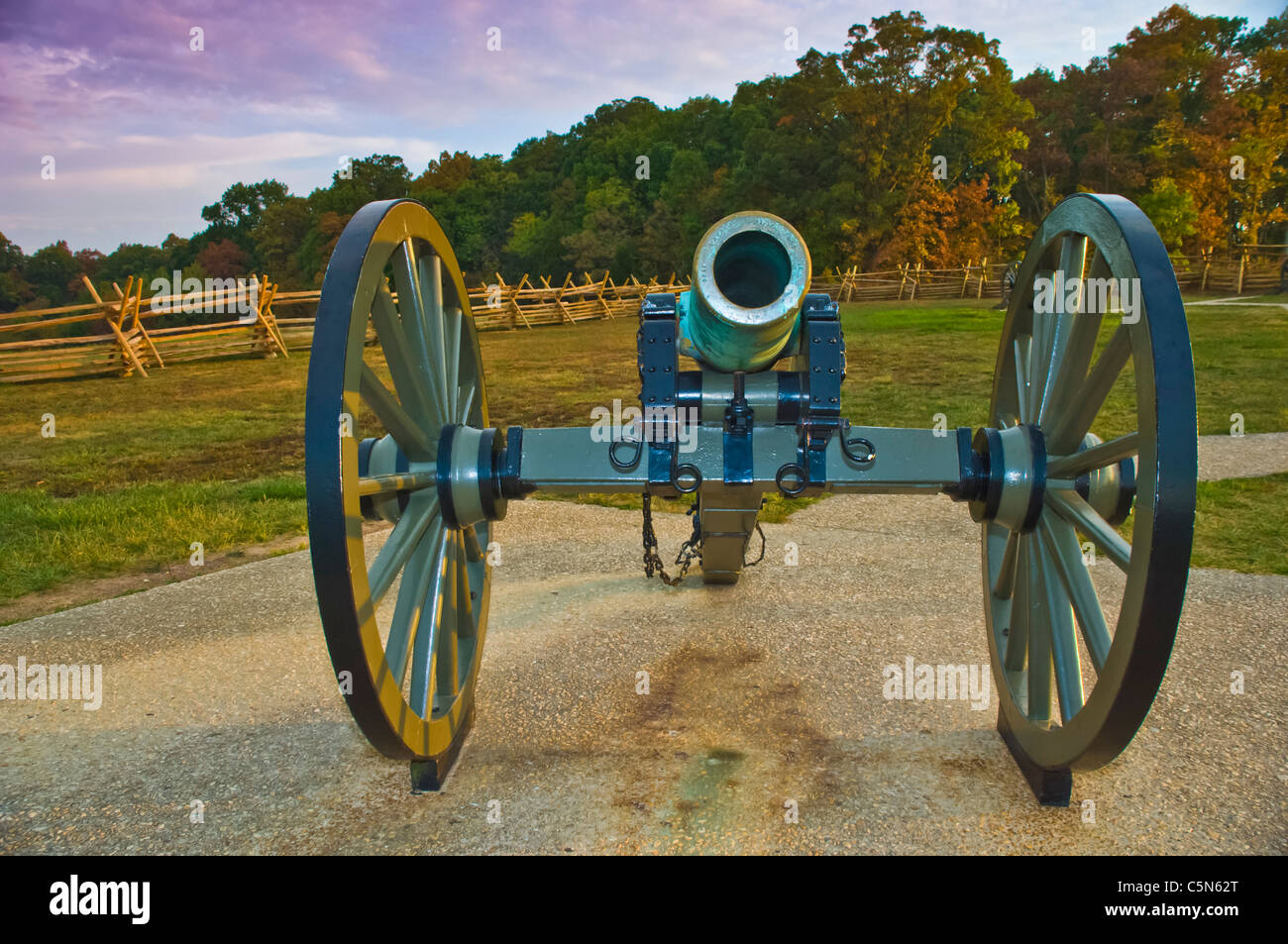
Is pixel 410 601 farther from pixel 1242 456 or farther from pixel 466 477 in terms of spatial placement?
pixel 1242 456

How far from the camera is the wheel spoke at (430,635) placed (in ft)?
8.53

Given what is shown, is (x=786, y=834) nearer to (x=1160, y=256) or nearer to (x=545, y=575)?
(x=1160, y=256)

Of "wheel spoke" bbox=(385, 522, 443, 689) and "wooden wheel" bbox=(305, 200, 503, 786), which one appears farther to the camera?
"wheel spoke" bbox=(385, 522, 443, 689)

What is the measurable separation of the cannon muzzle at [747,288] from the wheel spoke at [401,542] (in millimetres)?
969

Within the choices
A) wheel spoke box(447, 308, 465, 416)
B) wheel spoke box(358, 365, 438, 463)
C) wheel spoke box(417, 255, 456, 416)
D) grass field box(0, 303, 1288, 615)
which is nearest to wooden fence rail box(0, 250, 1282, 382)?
grass field box(0, 303, 1288, 615)

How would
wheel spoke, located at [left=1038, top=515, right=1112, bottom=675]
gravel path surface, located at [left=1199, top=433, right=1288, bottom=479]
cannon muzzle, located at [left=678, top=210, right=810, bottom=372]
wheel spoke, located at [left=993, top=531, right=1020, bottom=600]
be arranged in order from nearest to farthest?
wheel spoke, located at [left=1038, top=515, right=1112, bottom=675] < cannon muzzle, located at [left=678, top=210, right=810, bottom=372] < wheel spoke, located at [left=993, top=531, right=1020, bottom=600] < gravel path surface, located at [left=1199, top=433, right=1288, bottom=479]

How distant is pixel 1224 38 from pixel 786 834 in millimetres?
57738

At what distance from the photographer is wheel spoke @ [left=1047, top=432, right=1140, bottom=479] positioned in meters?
2.16

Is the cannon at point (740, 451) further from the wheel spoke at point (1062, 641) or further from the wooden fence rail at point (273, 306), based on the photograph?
the wooden fence rail at point (273, 306)

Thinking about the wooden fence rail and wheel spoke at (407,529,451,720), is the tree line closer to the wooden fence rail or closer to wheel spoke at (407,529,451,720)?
the wooden fence rail

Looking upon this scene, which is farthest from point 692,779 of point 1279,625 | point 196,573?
point 196,573

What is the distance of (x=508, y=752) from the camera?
303 centimetres

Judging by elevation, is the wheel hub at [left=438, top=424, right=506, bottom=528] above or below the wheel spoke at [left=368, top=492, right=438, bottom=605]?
above

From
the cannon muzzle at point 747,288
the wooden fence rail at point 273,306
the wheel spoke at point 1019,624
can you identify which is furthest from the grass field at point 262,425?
the cannon muzzle at point 747,288
